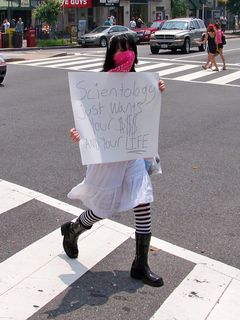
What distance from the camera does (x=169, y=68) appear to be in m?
21.5

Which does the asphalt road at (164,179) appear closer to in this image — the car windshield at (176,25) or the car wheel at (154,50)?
the car wheel at (154,50)

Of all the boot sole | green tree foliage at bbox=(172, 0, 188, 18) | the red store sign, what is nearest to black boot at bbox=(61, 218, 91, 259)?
the boot sole

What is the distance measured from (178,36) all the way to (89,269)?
83.8ft

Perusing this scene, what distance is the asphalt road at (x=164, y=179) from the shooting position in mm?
4078

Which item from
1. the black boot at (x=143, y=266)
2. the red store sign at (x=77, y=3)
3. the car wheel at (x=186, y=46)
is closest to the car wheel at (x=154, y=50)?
the car wheel at (x=186, y=46)

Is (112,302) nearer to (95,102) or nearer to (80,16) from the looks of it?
(95,102)

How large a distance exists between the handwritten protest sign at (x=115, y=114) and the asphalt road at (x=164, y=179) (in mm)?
935

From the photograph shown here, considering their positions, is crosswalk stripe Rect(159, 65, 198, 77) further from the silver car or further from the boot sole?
the boot sole

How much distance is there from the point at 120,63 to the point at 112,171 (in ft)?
2.49

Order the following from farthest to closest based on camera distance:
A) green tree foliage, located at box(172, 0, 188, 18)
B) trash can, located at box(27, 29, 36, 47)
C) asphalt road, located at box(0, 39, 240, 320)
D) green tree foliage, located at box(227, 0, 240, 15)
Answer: green tree foliage, located at box(227, 0, 240, 15), green tree foliage, located at box(172, 0, 188, 18), trash can, located at box(27, 29, 36, 47), asphalt road, located at box(0, 39, 240, 320)

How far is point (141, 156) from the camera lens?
4.05 meters

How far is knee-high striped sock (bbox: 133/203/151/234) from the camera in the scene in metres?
3.96

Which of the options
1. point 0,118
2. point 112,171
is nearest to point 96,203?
point 112,171

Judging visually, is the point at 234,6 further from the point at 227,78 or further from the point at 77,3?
the point at 227,78
